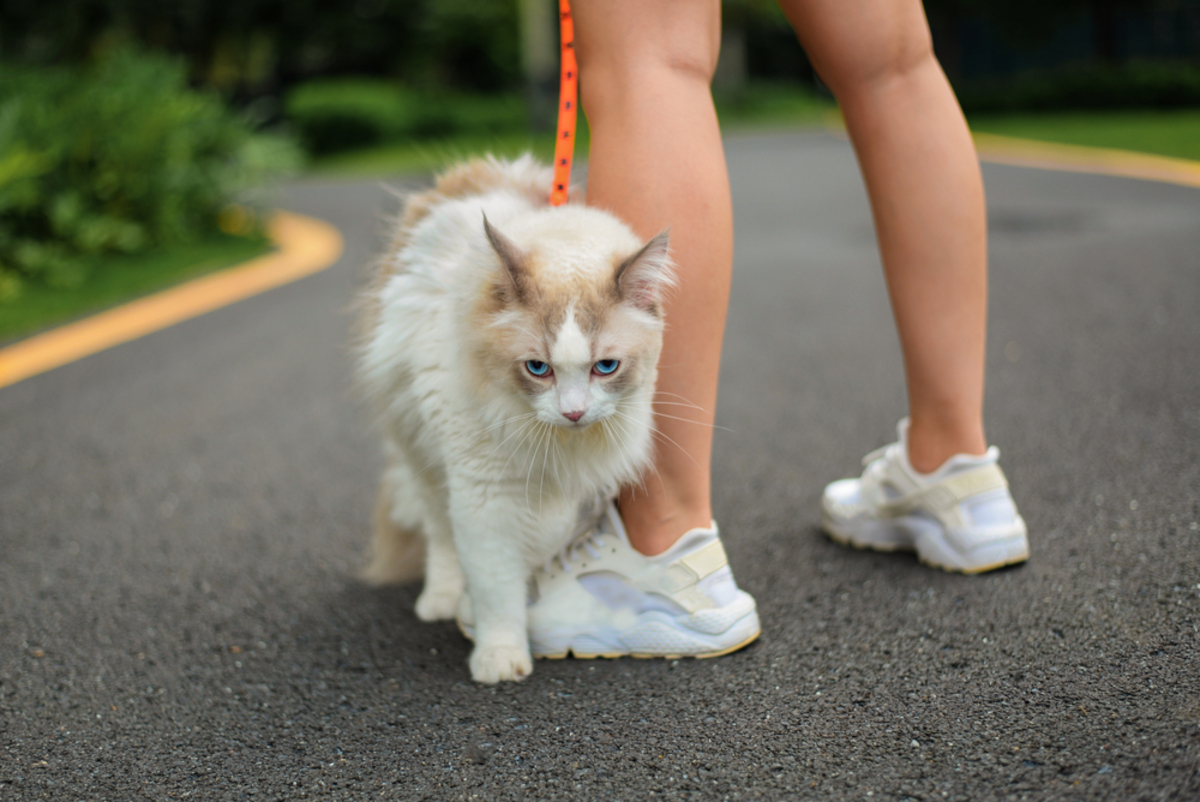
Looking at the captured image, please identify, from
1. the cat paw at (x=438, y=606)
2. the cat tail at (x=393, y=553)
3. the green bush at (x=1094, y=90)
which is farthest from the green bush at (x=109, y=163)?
the green bush at (x=1094, y=90)

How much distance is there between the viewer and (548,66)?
20.4 metres

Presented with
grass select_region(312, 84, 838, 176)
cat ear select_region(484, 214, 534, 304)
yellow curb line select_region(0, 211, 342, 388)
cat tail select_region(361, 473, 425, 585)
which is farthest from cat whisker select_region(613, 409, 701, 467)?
grass select_region(312, 84, 838, 176)

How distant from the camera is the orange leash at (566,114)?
1.66 m

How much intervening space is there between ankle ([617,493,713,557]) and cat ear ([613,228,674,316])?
0.39m

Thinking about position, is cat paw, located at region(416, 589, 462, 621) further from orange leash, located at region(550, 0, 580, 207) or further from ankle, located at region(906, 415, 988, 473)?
ankle, located at region(906, 415, 988, 473)

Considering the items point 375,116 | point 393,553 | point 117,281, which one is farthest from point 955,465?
point 375,116

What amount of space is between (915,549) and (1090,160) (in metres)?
9.64

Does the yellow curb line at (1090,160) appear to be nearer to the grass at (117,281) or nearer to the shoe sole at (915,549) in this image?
the shoe sole at (915,549)

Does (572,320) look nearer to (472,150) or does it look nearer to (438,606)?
(438,606)

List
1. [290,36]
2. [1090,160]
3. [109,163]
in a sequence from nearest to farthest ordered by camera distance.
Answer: [109,163] → [1090,160] → [290,36]

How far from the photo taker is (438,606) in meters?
1.93

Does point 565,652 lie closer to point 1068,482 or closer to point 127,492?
point 1068,482

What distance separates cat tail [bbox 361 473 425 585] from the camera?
82.1 inches

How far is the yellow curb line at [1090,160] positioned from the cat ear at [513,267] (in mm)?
7985
